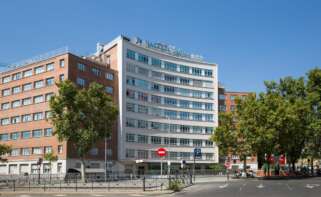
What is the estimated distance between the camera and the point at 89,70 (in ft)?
295

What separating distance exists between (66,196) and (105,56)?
68.9 meters

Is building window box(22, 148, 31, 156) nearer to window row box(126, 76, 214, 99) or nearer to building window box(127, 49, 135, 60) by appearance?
window row box(126, 76, 214, 99)

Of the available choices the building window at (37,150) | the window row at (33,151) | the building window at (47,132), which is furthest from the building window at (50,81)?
the building window at (37,150)

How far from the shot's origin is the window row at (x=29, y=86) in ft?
288

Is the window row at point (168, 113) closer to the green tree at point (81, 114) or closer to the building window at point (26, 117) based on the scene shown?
the building window at point (26, 117)

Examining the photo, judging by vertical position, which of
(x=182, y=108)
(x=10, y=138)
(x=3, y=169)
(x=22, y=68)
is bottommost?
(x=3, y=169)

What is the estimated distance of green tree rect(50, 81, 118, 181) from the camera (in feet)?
206

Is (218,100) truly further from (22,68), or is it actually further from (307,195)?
(307,195)

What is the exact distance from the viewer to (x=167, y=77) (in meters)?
108

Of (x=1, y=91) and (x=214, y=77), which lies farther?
(x=214, y=77)

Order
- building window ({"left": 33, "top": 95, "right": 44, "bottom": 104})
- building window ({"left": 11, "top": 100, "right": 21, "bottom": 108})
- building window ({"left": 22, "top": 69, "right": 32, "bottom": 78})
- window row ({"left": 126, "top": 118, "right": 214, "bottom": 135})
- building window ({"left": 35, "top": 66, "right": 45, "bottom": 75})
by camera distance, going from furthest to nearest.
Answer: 1. window row ({"left": 126, "top": 118, "right": 214, "bottom": 135})
2. building window ({"left": 11, "top": 100, "right": 21, "bottom": 108})
3. building window ({"left": 22, "top": 69, "right": 32, "bottom": 78})
4. building window ({"left": 35, "top": 66, "right": 45, "bottom": 75})
5. building window ({"left": 33, "top": 95, "right": 44, "bottom": 104})

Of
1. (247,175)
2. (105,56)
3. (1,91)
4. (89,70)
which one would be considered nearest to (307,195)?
(247,175)

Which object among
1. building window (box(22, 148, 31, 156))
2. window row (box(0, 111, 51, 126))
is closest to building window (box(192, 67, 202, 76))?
window row (box(0, 111, 51, 126))

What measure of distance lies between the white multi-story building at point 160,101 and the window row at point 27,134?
1532 cm
